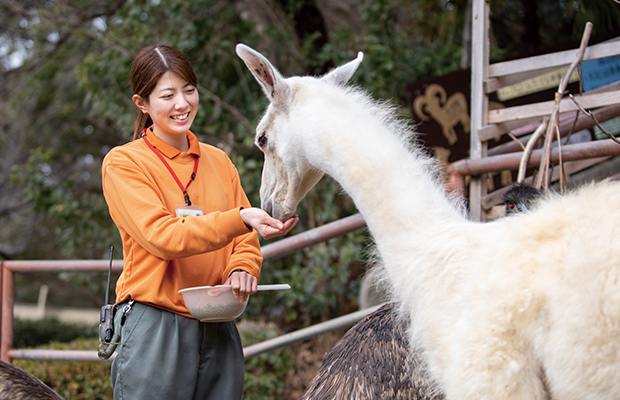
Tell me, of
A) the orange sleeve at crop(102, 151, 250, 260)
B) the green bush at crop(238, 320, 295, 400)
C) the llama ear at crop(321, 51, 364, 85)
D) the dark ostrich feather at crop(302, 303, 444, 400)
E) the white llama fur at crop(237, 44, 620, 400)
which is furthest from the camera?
the green bush at crop(238, 320, 295, 400)

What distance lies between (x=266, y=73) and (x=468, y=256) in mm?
1033

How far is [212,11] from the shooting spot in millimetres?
7070

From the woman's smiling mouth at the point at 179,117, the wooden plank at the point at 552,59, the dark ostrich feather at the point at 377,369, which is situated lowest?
the dark ostrich feather at the point at 377,369

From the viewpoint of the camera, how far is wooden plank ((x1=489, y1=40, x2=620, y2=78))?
10.1 feet

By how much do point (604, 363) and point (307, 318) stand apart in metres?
5.00

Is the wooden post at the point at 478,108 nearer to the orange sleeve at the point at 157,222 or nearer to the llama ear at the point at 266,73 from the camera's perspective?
the llama ear at the point at 266,73

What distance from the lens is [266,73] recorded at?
88.7 inches

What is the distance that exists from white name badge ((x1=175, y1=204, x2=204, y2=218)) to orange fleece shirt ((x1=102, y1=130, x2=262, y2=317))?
3cm

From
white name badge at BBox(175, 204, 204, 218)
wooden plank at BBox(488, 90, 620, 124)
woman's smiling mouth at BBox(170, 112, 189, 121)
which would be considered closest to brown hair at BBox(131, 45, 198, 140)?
woman's smiling mouth at BBox(170, 112, 189, 121)

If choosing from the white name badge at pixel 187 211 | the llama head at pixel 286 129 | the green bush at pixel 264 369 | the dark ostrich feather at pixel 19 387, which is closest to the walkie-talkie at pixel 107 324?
the white name badge at pixel 187 211

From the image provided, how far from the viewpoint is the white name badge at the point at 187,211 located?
2.14m

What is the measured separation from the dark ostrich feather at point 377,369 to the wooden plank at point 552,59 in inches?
68.3

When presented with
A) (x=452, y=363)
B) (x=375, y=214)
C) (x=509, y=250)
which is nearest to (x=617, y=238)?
(x=509, y=250)

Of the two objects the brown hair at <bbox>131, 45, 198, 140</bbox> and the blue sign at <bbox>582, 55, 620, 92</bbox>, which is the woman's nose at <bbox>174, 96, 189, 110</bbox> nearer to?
the brown hair at <bbox>131, 45, 198, 140</bbox>
